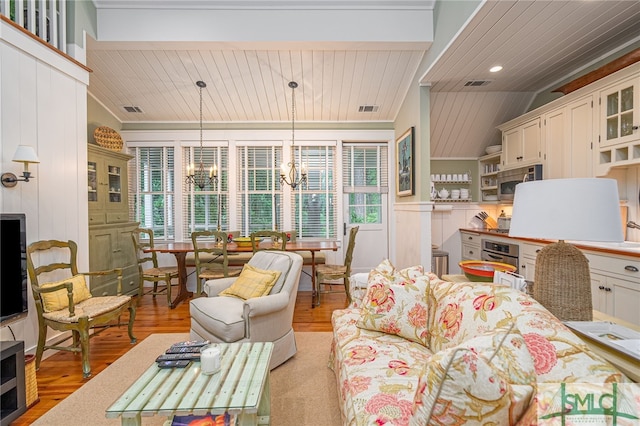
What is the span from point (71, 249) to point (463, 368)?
10.7 ft

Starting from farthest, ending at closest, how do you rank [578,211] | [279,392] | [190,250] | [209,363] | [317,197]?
1. [317,197]
2. [190,250]
3. [279,392]
4. [209,363]
5. [578,211]

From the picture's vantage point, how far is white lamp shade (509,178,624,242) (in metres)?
1.17

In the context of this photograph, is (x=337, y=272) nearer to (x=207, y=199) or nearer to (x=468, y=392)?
(x=207, y=199)

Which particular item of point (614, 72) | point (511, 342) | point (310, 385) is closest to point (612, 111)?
point (614, 72)

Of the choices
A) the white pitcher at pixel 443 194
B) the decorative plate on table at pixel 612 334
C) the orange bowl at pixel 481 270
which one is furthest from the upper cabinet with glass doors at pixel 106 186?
the white pitcher at pixel 443 194

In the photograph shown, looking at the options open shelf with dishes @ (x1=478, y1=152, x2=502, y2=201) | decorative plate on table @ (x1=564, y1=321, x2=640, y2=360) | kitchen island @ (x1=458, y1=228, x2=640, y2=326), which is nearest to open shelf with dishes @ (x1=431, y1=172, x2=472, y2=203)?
open shelf with dishes @ (x1=478, y1=152, x2=502, y2=201)

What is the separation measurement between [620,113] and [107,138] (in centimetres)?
606

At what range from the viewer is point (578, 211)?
3.90 ft

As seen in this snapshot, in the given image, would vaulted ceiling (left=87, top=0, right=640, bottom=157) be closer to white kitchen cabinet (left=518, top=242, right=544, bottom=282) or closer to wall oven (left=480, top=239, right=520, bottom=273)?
wall oven (left=480, top=239, right=520, bottom=273)

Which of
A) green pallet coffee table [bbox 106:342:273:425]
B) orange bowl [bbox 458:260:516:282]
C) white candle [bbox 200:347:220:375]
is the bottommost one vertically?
green pallet coffee table [bbox 106:342:273:425]

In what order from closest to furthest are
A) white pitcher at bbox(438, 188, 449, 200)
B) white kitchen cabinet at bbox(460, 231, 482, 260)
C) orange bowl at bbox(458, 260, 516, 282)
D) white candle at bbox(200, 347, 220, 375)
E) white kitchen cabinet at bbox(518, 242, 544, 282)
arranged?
1. white candle at bbox(200, 347, 220, 375)
2. orange bowl at bbox(458, 260, 516, 282)
3. white kitchen cabinet at bbox(518, 242, 544, 282)
4. white kitchen cabinet at bbox(460, 231, 482, 260)
5. white pitcher at bbox(438, 188, 449, 200)

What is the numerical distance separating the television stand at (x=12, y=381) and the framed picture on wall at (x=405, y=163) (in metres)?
3.95

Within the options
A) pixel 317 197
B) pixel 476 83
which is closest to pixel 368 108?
pixel 476 83

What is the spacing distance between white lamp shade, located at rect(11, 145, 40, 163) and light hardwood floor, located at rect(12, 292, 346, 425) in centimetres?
168
